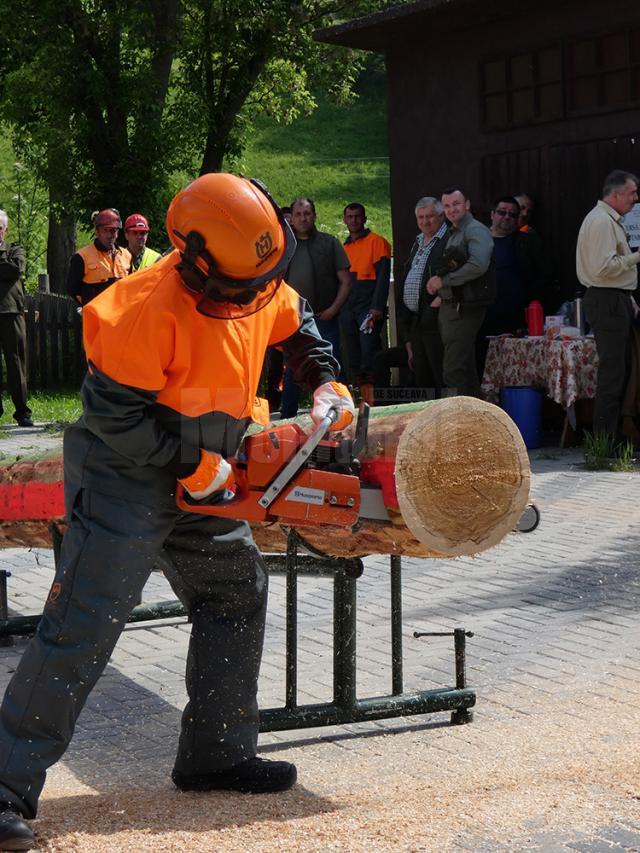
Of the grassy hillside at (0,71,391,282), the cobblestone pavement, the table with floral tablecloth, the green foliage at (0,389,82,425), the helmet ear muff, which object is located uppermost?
the grassy hillside at (0,71,391,282)

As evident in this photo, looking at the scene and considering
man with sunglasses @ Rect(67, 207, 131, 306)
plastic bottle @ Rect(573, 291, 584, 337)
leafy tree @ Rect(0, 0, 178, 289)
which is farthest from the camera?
leafy tree @ Rect(0, 0, 178, 289)

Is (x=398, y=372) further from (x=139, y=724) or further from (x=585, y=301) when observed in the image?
(x=139, y=724)

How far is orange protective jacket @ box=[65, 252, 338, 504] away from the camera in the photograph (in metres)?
3.81

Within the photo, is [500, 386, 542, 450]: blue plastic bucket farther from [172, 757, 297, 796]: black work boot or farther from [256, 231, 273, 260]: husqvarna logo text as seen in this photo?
[256, 231, 273, 260]: husqvarna logo text

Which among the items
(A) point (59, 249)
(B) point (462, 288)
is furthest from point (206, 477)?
(A) point (59, 249)

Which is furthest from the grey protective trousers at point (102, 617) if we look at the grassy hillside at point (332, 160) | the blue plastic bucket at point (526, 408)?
the grassy hillside at point (332, 160)

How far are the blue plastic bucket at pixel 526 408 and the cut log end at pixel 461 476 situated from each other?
7.77 m

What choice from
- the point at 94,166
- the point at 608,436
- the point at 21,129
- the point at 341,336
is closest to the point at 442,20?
the point at 341,336

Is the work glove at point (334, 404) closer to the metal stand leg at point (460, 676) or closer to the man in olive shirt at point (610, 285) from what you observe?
the metal stand leg at point (460, 676)

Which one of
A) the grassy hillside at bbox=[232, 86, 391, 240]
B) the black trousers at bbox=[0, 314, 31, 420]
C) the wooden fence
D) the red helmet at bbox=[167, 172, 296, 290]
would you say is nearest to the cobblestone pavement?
the red helmet at bbox=[167, 172, 296, 290]

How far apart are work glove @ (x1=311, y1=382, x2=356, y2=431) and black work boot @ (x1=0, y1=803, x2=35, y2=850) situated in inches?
57.9

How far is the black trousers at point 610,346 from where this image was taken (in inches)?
435

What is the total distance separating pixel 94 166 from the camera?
19.5 meters

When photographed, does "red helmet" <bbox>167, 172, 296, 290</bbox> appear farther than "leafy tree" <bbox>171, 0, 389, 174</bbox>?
No
